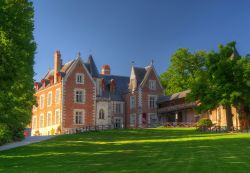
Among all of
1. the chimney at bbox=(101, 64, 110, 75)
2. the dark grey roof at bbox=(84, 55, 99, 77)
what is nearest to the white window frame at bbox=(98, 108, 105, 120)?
the dark grey roof at bbox=(84, 55, 99, 77)

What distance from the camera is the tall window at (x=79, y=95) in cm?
5669

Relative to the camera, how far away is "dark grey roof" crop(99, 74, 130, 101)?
65.6 meters

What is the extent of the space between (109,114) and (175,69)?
21.1m

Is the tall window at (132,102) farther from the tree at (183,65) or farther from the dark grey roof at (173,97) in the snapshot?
the tree at (183,65)

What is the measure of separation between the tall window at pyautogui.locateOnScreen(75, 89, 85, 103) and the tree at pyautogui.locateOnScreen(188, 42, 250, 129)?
691 inches

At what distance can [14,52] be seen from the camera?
2383 cm

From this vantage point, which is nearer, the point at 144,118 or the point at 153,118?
the point at 144,118

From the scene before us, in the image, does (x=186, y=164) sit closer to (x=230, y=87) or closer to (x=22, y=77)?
(x=22, y=77)

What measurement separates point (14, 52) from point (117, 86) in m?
45.1

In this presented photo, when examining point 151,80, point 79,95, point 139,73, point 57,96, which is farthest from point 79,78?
point 151,80

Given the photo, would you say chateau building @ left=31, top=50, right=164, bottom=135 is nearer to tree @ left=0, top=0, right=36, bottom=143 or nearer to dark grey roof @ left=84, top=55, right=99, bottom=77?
dark grey roof @ left=84, top=55, right=99, bottom=77

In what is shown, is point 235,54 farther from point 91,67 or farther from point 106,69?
point 106,69

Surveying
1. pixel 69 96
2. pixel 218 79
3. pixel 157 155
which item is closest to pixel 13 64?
pixel 157 155

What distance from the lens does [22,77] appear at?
25.7 meters
